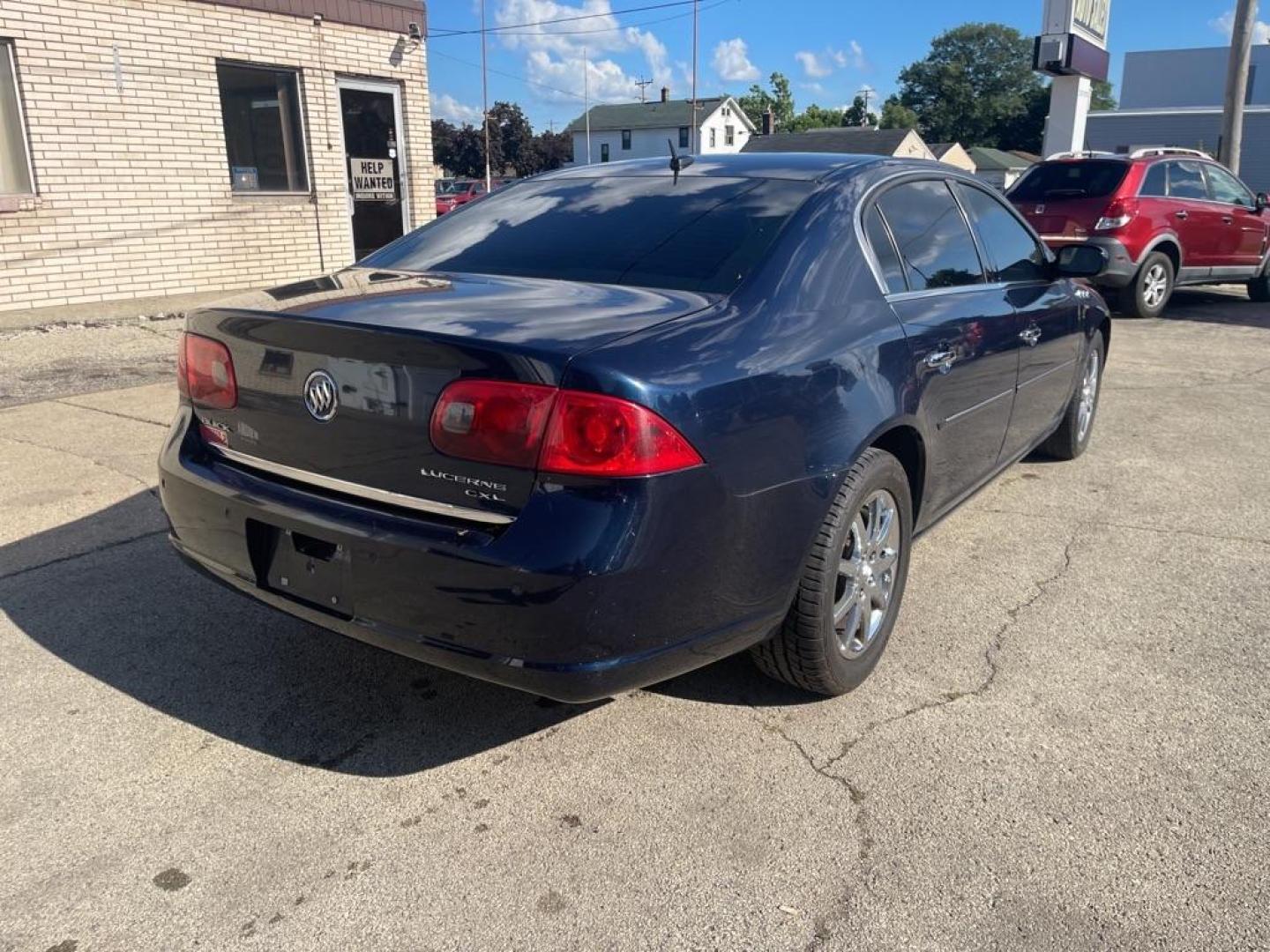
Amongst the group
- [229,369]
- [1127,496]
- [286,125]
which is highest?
[286,125]

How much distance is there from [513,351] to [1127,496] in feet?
13.0

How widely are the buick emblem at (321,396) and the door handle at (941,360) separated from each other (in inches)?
74.3

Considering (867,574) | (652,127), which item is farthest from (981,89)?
(867,574)

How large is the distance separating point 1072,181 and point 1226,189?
238cm

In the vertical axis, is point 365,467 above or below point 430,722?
above

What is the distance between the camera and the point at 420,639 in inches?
97.7

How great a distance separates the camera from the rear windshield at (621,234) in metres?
3.02

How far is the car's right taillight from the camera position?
1024 centimetres

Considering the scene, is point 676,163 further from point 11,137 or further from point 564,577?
point 11,137

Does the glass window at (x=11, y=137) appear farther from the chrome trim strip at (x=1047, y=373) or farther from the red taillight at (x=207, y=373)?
the chrome trim strip at (x=1047, y=373)

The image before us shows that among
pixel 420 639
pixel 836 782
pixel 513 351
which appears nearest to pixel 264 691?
pixel 420 639

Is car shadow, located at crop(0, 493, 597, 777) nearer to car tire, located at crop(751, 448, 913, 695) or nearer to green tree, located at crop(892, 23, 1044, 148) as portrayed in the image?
car tire, located at crop(751, 448, 913, 695)

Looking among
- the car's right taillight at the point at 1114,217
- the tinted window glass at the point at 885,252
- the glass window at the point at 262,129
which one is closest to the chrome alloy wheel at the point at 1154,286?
the car's right taillight at the point at 1114,217

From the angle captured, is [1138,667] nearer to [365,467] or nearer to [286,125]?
[365,467]
